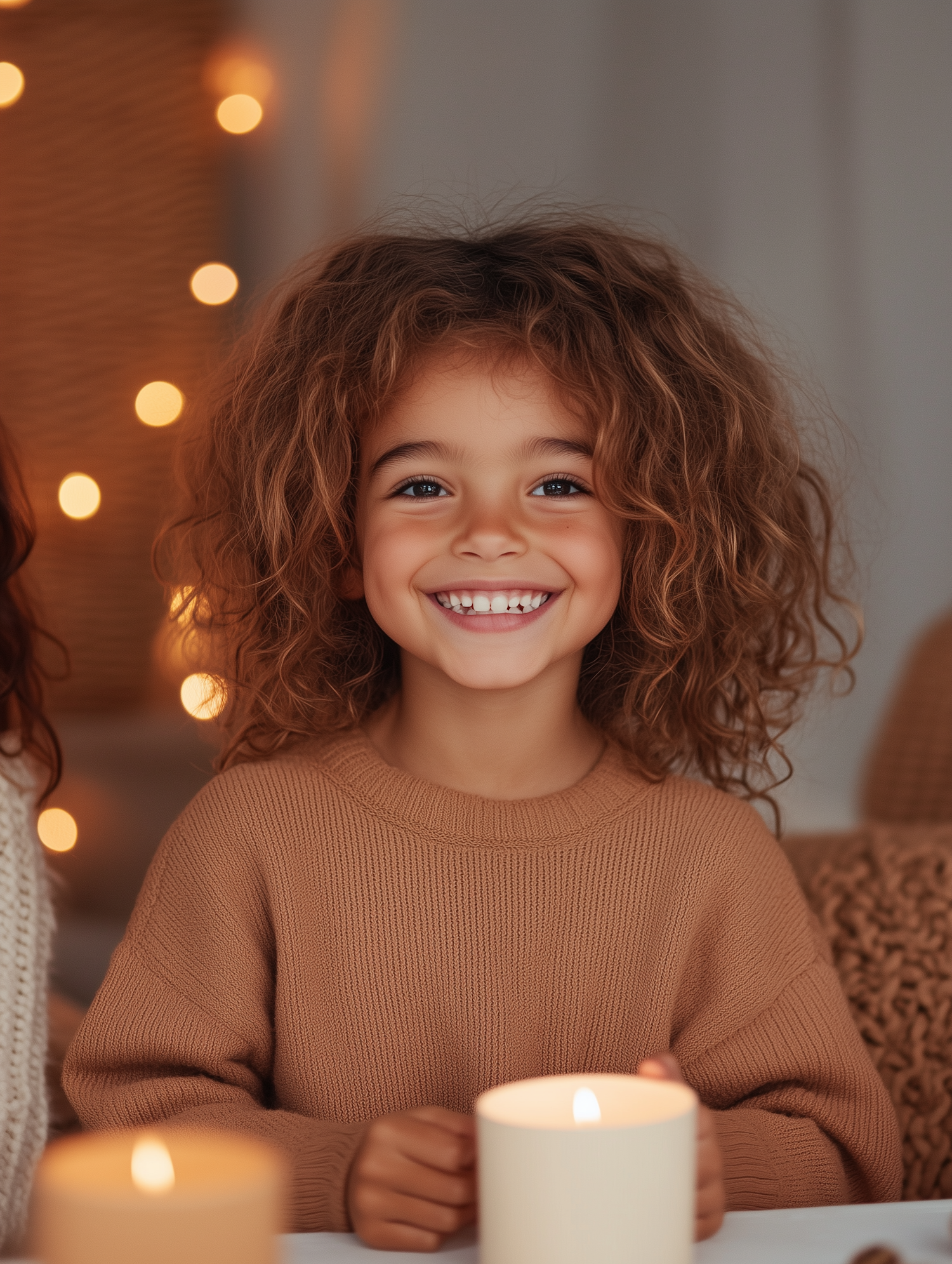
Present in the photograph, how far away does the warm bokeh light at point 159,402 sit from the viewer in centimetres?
203

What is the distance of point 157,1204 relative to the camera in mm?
422

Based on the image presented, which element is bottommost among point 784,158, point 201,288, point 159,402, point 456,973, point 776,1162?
point 776,1162

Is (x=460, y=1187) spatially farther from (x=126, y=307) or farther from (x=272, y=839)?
(x=126, y=307)

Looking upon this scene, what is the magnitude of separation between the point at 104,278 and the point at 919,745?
4.59 feet

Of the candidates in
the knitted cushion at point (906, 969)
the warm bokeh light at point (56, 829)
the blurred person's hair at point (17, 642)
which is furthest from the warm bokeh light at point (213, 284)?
the knitted cushion at point (906, 969)

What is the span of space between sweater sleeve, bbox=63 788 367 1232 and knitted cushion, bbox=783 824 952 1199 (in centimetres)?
43

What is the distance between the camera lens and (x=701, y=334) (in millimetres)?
1076

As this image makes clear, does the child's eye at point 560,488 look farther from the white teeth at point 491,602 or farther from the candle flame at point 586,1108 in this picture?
the candle flame at point 586,1108

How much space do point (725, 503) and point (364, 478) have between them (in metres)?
0.30

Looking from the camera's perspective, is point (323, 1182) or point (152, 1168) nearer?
point (152, 1168)

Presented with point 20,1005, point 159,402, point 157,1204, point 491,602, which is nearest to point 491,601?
point 491,602

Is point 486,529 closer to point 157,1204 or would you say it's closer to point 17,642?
point 17,642

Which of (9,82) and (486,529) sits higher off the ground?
(9,82)

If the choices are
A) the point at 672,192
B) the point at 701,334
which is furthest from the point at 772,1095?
the point at 672,192
